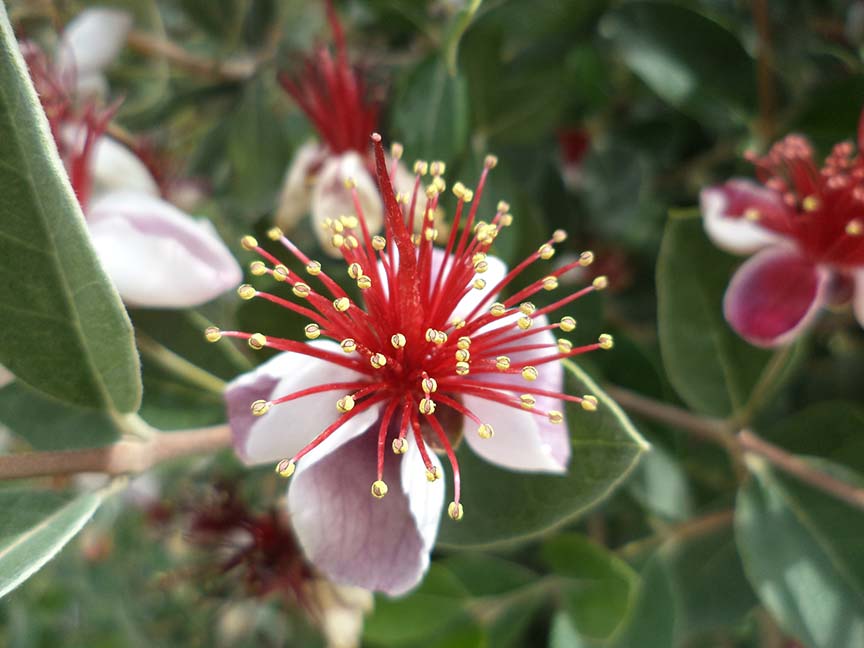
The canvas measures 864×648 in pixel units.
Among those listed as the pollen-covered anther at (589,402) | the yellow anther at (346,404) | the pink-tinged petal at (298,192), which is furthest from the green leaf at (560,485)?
the pink-tinged petal at (298,192)

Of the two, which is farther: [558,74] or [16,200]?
[558,74]

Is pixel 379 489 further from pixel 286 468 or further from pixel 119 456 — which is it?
pixel 119 456

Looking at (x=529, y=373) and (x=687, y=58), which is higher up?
(x=687, y=58)

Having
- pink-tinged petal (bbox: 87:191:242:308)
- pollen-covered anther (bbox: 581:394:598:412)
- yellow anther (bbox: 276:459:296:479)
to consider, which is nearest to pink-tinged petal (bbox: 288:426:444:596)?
yellow anther (bbox: 276:459:296:479)

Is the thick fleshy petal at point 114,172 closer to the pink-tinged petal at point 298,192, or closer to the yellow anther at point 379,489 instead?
the pink-tinged petal at point 298,192

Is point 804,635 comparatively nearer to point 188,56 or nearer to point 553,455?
point 553,455

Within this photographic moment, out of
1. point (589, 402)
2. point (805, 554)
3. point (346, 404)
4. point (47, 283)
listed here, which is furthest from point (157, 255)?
point (805, 554)

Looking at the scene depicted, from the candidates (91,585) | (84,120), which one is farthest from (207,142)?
(91,585)
